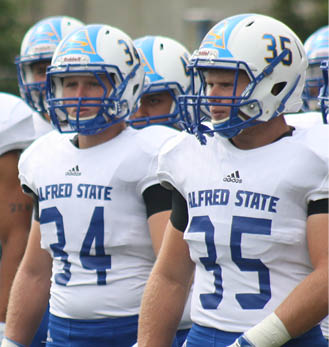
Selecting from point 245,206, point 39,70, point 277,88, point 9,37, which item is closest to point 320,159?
point 245,206

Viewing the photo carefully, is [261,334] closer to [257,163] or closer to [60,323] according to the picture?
[257,163]

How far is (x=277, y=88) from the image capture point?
11.3 feet

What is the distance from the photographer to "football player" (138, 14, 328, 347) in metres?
3.14

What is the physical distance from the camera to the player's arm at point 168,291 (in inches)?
137

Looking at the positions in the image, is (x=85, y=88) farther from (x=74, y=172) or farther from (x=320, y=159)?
(x=320, y=159)

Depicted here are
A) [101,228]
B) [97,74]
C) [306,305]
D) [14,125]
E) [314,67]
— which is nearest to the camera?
[306,305]

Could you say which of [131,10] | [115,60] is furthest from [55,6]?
[115,60]

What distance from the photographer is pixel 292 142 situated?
3.25m

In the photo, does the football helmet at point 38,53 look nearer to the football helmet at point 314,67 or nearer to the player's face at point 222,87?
the football helmet at point 314,67

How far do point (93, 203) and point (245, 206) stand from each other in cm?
88

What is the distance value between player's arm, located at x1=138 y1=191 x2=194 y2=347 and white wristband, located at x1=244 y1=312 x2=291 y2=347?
0.46m

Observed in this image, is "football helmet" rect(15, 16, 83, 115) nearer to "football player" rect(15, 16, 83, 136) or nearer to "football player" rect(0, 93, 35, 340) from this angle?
"football player" rect(15, 16, 83, 136)

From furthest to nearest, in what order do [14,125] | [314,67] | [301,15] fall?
[301,15]
[314,67]
[14,125]

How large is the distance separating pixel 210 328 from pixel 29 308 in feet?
3.70
